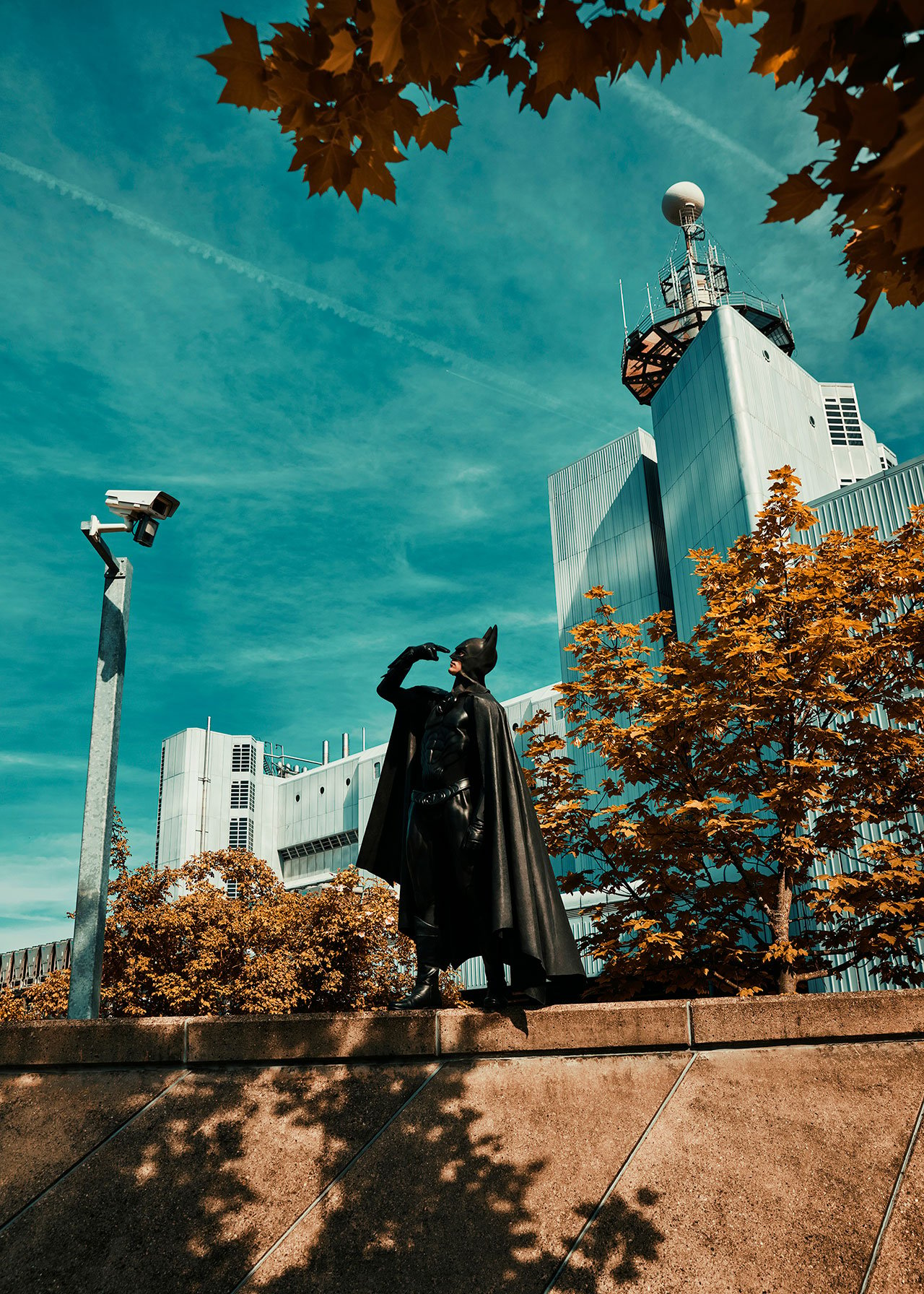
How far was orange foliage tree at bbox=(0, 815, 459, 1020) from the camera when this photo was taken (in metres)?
18.0

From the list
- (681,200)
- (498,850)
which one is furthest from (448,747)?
(681,200)

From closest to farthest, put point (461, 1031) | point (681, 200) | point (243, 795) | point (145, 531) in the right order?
1. point (461, 1031)
2. point (145, 531)
3. point (681, 200)
4. point (243, 795)

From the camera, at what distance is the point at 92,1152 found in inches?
187

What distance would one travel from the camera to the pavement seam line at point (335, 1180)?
13.1 ft

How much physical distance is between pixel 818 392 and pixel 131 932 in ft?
94.9

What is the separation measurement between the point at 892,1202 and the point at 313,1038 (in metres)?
2.99

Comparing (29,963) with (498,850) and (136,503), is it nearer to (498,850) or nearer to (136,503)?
(136,503)

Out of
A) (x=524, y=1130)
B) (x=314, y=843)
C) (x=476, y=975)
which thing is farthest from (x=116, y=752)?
(x=314, y=843)

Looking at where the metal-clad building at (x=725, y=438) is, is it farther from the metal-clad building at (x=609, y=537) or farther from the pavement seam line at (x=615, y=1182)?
the pavement seam line at (x=615, y=1182)

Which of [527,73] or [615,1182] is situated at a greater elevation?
[527,73]

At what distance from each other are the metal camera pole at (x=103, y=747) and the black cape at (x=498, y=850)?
2.17 m

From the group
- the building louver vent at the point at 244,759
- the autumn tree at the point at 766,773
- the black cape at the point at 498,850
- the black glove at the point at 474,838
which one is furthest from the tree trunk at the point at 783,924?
the building louver vent at the point at 244,759

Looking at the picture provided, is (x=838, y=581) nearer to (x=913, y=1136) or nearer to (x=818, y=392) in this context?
(x=913, y=1136)

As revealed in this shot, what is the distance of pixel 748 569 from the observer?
11.8 m
